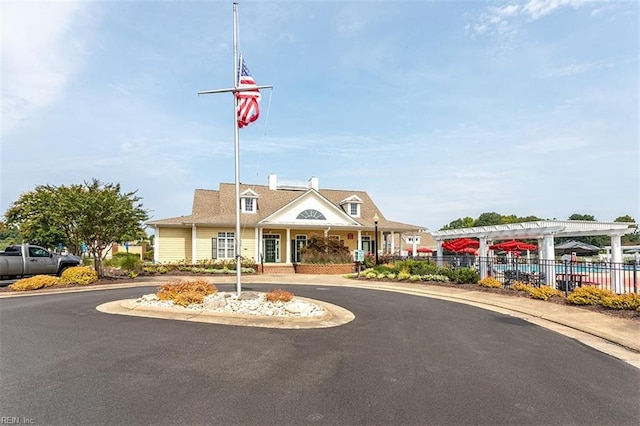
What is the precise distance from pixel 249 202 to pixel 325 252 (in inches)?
309

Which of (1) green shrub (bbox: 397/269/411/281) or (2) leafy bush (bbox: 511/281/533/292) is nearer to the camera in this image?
(2) leafy bush (bbox: 511/281/533/292)

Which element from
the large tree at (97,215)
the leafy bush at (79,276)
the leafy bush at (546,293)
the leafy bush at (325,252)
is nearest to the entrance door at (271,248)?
the leafy bush at (325,252)

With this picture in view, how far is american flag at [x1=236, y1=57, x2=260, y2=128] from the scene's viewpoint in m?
12.0

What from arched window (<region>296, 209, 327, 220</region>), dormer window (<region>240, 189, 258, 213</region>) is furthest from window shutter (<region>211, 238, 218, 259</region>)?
arched window (<region>296, 209, 327, 220</region>)

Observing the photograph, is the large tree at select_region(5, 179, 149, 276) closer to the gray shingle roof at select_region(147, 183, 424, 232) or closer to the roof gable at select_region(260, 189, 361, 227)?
the gray shingle roof at select_region(147, 183, 424, 232)

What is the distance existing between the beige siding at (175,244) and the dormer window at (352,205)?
1257 centimetres

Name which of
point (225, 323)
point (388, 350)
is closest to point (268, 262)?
point (225, 323)

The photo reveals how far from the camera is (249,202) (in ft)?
102

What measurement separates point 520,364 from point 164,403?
5.30 meters

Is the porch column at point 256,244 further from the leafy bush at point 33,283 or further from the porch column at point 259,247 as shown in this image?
the leafy bush at point 33,283

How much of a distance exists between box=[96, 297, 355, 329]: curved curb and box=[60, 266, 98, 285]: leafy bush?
7.22m

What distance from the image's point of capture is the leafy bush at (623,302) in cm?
1059

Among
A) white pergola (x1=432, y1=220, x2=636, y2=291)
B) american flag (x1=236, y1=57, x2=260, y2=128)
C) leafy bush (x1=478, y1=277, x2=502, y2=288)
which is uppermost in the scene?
american flag (x1=236, y1=57, x2=260, y2=128)

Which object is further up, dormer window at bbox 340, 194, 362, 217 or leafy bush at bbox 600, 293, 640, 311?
dormer window at bbox 340, 194, 362, 217
